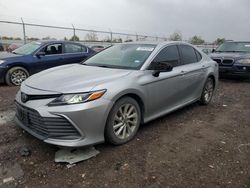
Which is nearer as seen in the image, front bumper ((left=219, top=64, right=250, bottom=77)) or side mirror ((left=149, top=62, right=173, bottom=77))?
side mirror ((left=149, top=62, right=173, bottom=77))

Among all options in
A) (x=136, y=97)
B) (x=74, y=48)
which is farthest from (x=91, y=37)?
(x=136, y=97)

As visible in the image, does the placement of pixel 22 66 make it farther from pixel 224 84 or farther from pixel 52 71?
pixel 224 84

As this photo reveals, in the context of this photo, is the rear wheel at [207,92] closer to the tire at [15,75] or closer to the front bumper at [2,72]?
the tire at [15,75]

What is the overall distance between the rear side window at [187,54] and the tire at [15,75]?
17.2ft

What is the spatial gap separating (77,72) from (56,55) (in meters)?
5.22

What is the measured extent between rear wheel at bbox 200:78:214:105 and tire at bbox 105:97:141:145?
2506 mm

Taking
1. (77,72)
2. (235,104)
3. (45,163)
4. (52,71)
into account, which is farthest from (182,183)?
(235,104)

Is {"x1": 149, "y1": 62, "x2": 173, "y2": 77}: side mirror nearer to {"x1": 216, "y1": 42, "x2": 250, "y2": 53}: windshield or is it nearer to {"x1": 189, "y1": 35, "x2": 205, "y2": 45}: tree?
{"x1": 216, "y1": 42, "x2": 250, "y2": 53}: windshield

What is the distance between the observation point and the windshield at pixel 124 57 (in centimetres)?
433

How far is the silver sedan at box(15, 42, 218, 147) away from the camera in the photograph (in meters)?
3.25

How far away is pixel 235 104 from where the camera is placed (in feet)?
21.3

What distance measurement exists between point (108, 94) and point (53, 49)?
6143mm

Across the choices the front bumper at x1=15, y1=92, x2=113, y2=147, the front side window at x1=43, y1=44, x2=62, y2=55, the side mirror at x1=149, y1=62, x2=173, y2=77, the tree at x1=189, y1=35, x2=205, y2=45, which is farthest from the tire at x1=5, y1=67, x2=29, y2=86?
the tree at x1=189, y1=35, x2=205, y2=45

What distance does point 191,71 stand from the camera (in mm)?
5246
